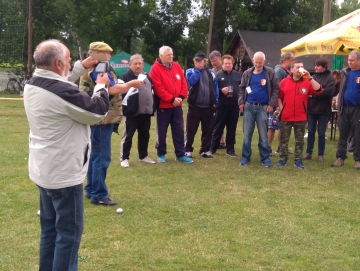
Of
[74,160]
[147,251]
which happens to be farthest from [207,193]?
[74,160]

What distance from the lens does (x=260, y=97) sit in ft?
24.1

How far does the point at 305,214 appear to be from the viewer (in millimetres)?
5051

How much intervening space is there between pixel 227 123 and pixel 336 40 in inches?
94.5

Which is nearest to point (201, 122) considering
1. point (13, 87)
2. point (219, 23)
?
point (219, 23)

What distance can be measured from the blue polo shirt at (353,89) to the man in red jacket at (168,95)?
2642 mm

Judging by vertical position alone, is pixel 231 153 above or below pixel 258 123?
below

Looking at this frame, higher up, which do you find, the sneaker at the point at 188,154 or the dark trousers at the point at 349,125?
the dark trousers at the point at 349,125

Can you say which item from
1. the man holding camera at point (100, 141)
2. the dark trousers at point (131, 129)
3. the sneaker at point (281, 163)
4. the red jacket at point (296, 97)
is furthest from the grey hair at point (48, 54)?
the sneaker at point (281, 163)

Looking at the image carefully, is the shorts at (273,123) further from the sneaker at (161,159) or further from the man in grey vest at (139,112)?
the man in grey vest at (139,112)

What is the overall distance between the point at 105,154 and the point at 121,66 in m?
17.8

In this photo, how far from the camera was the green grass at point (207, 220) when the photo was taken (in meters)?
3.83

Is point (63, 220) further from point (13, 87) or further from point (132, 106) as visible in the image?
point (13, 87)

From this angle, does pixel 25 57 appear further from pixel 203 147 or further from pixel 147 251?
pixel 147 251

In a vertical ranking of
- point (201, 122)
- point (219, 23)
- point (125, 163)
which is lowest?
point (125, 163)
